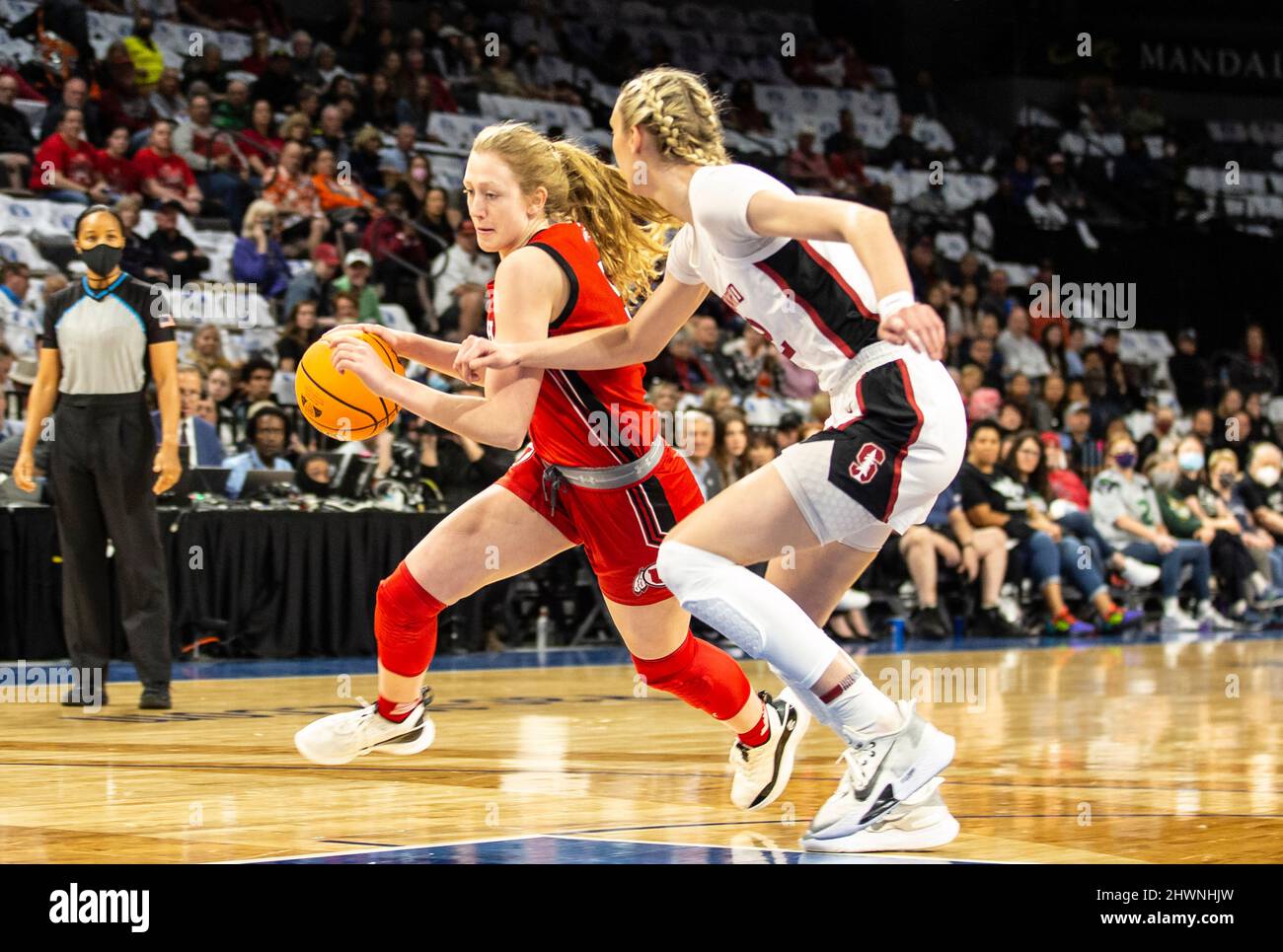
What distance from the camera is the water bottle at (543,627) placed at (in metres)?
10.5

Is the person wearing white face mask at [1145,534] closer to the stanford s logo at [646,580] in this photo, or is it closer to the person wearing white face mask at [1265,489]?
the person wearing white face mask at [1265,489]

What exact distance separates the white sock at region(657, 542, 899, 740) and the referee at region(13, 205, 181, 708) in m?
3.75

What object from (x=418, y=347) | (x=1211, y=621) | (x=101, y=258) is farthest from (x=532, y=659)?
(x=1211, y=621)

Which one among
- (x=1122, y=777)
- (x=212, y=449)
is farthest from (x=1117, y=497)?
(x=1122, y=777)

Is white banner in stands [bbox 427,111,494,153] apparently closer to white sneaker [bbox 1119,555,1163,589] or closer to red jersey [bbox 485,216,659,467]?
white sneaker [bbox 1119,555,1163,589]

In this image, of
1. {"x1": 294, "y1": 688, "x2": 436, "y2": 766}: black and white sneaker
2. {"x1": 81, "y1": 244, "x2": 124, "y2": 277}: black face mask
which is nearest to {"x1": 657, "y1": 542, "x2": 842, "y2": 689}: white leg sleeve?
{"x1": 294, "y1": 688, "x2": 436, "y2": 766}: black and white sneaker

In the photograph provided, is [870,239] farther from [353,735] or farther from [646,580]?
[353,735]

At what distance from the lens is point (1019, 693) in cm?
792

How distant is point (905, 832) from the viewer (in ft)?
12.0

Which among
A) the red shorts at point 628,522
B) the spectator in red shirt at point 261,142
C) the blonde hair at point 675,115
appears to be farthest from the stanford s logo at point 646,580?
the spectator in red shirt at point 261,142

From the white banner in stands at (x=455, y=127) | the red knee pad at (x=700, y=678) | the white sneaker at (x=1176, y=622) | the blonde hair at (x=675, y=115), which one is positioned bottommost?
the white sneaker at (x=1176, y=622)

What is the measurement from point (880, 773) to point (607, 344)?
3.99 ft

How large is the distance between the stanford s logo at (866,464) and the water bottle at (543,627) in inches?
278

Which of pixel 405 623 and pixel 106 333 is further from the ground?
pixel 106 333
